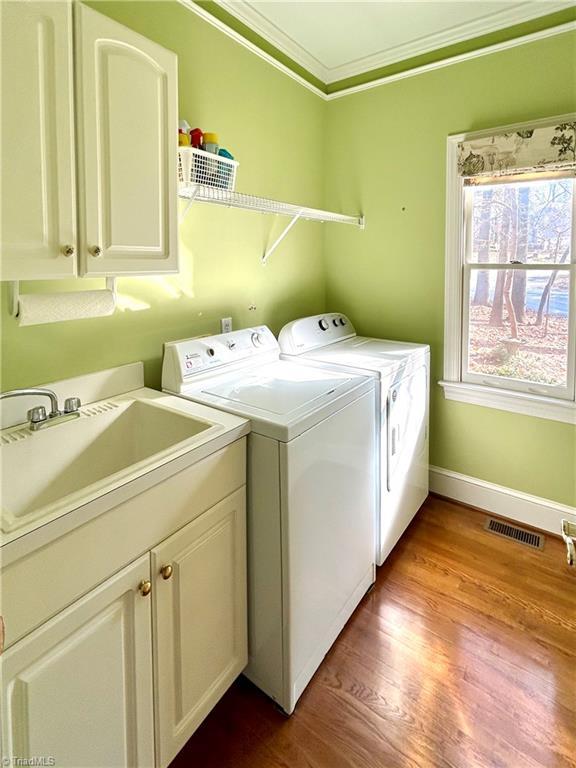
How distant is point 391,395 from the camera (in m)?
2.00

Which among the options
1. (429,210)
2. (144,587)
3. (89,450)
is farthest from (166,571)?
(429,210)

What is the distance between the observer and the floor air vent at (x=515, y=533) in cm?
229

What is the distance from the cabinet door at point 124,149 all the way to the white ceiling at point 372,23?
989mm

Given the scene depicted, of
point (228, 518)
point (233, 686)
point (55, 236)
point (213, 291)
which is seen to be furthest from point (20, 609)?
point (213, 291)

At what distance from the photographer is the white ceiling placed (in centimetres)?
200

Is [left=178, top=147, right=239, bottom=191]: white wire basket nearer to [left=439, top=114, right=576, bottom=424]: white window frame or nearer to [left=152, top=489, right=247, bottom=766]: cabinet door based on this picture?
[left=152, top=489, right=247, bottom=766]: cabinet door

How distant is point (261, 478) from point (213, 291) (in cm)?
104

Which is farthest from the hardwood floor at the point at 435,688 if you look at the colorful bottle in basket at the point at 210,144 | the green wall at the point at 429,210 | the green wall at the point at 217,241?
the colorful bottle in basket at the point at 210,144

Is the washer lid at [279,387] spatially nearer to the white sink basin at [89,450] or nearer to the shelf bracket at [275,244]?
the white sink basin at [89,450]

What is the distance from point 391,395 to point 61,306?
135 cm

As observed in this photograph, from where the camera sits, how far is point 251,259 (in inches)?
90.3

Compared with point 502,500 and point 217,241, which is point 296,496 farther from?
point 502,500

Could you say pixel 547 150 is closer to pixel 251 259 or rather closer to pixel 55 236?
pixel 251 259

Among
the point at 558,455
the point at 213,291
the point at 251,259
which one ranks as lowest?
the point at 558,455
